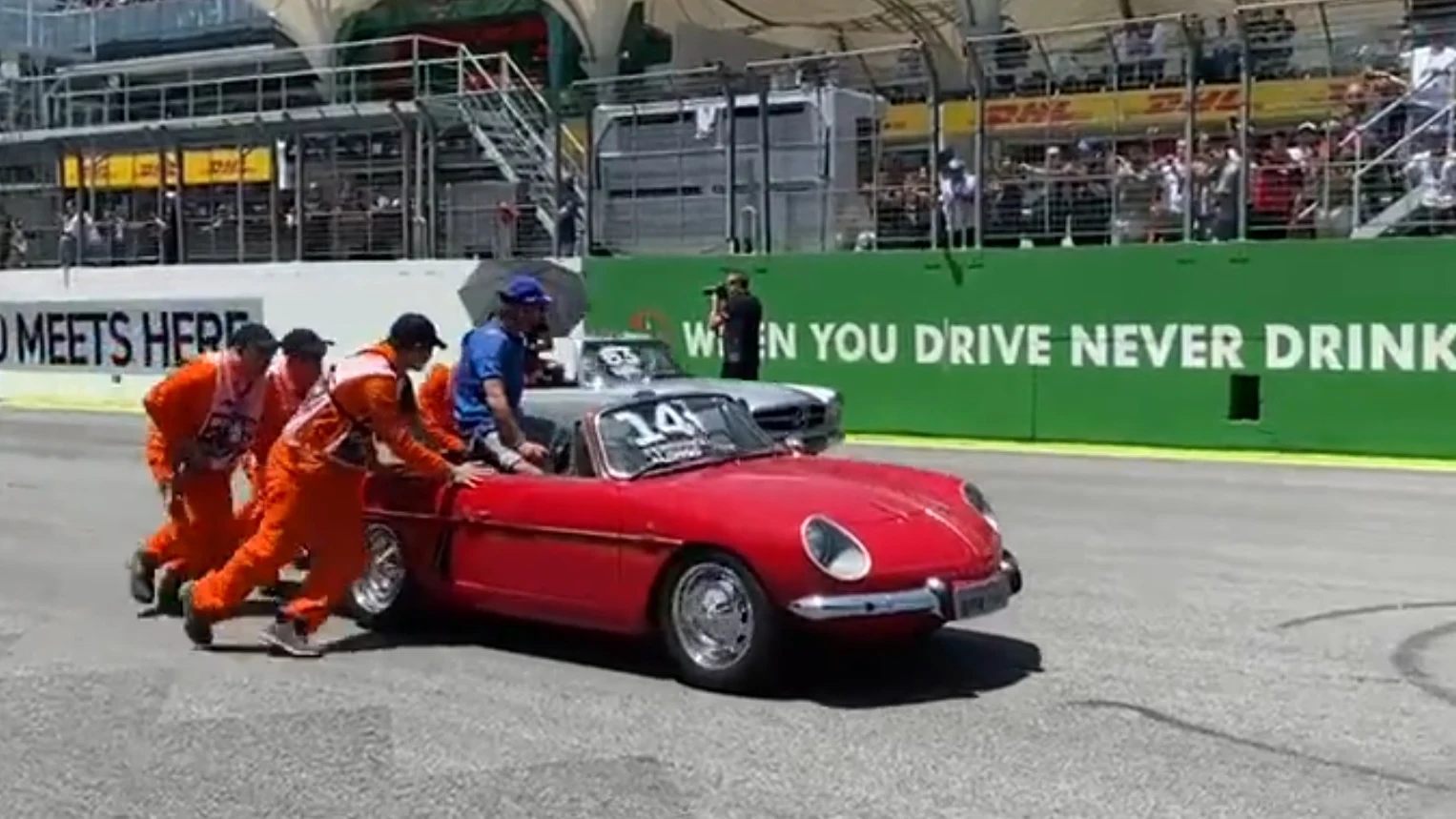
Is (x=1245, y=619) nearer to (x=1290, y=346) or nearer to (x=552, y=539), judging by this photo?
(x=552, y=539)

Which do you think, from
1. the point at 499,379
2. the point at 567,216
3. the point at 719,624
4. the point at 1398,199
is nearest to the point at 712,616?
the point at 719,624

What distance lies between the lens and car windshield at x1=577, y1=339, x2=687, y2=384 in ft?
53.3

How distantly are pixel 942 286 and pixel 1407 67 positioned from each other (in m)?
5.65

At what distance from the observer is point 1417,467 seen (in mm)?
18594

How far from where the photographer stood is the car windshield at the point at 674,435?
8406 mm

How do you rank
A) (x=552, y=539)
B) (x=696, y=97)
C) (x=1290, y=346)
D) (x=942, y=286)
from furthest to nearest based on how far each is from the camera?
(x=696, y=97) < (x=942, y=286) < (x=1290, y=346) < (x=552, y=539)

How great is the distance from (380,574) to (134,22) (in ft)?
169

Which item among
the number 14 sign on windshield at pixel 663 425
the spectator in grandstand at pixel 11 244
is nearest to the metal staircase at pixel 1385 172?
the number 14 sign on windshield at pixel 663 425

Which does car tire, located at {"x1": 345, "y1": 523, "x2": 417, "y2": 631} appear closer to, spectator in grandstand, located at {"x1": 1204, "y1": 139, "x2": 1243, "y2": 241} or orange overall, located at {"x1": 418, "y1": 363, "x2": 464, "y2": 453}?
orange overall, located at {"x1": 418, "y1": 363, "x2": 464, "y2": 453}

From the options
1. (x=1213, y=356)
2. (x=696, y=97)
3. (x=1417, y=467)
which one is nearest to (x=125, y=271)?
(x=696, y=97)

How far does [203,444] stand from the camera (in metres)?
9.78

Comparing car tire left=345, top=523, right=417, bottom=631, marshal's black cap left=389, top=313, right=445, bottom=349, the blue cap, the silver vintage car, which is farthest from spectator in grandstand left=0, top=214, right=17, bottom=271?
marshal's black cap left=389, top=313, right=445, bottom=349

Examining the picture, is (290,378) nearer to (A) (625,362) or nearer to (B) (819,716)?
(B) (819,716)

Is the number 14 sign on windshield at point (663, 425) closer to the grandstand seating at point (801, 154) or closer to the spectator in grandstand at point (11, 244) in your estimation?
the grandstand seating at point (801, 154)
